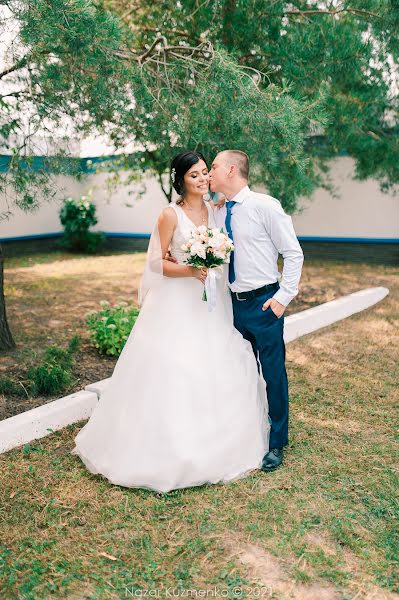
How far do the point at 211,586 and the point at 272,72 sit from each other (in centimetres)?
459

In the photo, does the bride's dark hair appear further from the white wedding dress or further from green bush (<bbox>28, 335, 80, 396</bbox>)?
green bush (<bbox>28, 335, 80, 396</bbox>)

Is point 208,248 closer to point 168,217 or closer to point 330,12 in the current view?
point 168,217

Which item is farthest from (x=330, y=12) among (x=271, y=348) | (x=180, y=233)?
(x=271, y=348)

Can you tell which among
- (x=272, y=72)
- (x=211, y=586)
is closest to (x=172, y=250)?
(x=211, y=586)

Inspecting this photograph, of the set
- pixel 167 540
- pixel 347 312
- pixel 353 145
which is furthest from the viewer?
pixel 353 145

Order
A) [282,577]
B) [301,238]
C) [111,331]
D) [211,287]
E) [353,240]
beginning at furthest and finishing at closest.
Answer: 1. [301,238]
2. [353,240]
3. [111,331]
4. [211,287]
5. [282,577]

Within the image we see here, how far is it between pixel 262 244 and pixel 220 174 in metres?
0.52

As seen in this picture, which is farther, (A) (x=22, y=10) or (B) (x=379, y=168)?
(B) (x=379, y=168)

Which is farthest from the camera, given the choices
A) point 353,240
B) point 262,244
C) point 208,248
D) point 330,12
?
Answer: point 353,240

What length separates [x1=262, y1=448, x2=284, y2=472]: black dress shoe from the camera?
3797mm


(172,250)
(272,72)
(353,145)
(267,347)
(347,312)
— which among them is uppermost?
(272,72)

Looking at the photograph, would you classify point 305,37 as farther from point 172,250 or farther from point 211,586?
point 211,586

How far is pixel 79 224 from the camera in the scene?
16.1 meters

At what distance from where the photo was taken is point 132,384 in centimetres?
381
